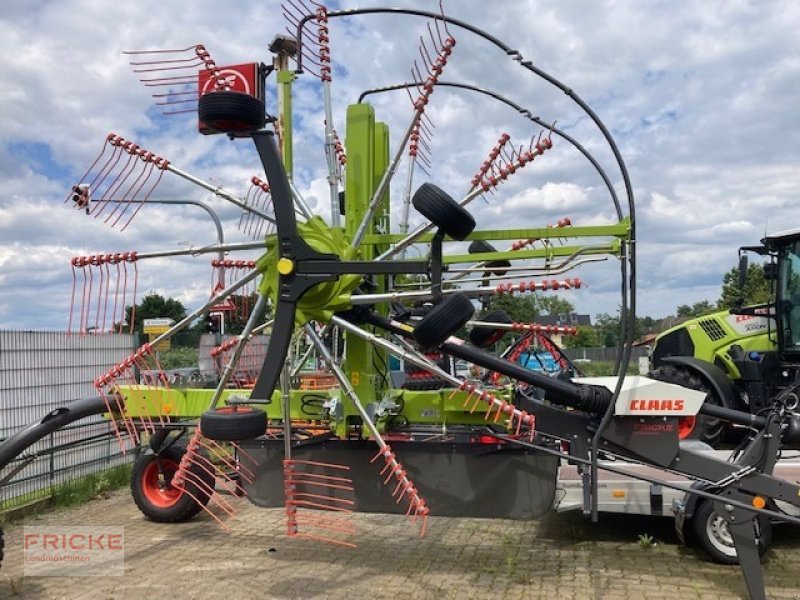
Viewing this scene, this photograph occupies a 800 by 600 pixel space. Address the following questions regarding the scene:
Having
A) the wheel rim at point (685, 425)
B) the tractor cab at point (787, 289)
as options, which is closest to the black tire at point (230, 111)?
the wheel rim at point (685, 425)

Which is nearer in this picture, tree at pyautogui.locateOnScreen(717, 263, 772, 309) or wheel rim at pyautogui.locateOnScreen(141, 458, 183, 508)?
wheel rim at pyautogui.locateOnScreen(141, 458, 183, 508)

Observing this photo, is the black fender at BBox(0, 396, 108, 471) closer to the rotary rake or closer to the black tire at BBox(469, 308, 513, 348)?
the rotary rake

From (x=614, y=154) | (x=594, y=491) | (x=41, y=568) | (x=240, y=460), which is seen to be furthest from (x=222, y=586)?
(x=614, y=154)

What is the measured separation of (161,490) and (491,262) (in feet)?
→ 14.8

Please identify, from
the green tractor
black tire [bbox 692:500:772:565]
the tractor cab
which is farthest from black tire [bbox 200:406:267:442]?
the tractor cab

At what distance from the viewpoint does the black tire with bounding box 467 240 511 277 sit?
211 inches

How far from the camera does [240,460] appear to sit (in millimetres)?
5824

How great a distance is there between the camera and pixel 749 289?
31547 millimetres

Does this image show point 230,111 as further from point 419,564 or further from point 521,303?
point 521,303

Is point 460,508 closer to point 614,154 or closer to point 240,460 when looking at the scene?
point 240,460

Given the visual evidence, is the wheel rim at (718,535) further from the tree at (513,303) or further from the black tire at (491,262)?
the black tire at (491,262)

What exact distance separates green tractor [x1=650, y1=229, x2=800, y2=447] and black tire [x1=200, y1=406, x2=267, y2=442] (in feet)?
21.8

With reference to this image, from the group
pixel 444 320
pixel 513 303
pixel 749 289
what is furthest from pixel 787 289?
pixel 749 289

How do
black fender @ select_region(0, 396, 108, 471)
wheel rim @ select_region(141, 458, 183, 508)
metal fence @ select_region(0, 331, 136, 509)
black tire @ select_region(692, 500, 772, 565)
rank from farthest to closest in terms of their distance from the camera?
metal fence @ select_region(0, 331, 136, 509) < wheel rim @ select_region(141, 458, 183, 508) < black tire @ select_region(692, 500, 772, 565) < black fender @ select_region(0, 396, 108, 471)
